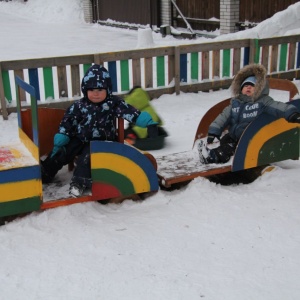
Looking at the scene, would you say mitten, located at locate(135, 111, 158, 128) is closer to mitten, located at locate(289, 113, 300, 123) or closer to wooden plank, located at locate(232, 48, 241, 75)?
mitten, located at locate(289, 113, 300, 123)

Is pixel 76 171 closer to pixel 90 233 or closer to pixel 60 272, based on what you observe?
pixel 90 233

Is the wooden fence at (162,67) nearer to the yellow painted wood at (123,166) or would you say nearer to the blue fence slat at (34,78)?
the blue fence slat at (34,78)

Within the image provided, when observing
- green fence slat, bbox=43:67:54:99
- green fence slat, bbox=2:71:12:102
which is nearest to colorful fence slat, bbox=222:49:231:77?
green fence slat, bbox=43:67:54:99

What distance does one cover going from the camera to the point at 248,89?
4.46 m

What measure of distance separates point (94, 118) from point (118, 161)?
19.7 inches

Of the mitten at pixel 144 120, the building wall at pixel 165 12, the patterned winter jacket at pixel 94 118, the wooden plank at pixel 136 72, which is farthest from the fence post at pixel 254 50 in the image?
the building wall at pixel 165 12

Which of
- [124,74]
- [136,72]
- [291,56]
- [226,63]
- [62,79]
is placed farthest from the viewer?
[291,56]

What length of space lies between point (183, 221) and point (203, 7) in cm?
1376

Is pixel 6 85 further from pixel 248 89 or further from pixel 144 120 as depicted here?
pixel 248 89

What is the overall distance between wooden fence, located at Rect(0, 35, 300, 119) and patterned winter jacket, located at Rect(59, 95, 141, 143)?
10.9ft

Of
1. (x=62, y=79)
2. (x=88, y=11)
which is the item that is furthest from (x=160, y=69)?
(x=88, y=11)

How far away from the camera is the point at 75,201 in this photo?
12.3 feet

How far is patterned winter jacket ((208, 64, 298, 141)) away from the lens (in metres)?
4.36

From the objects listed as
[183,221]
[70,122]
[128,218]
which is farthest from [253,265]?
[70,122]
